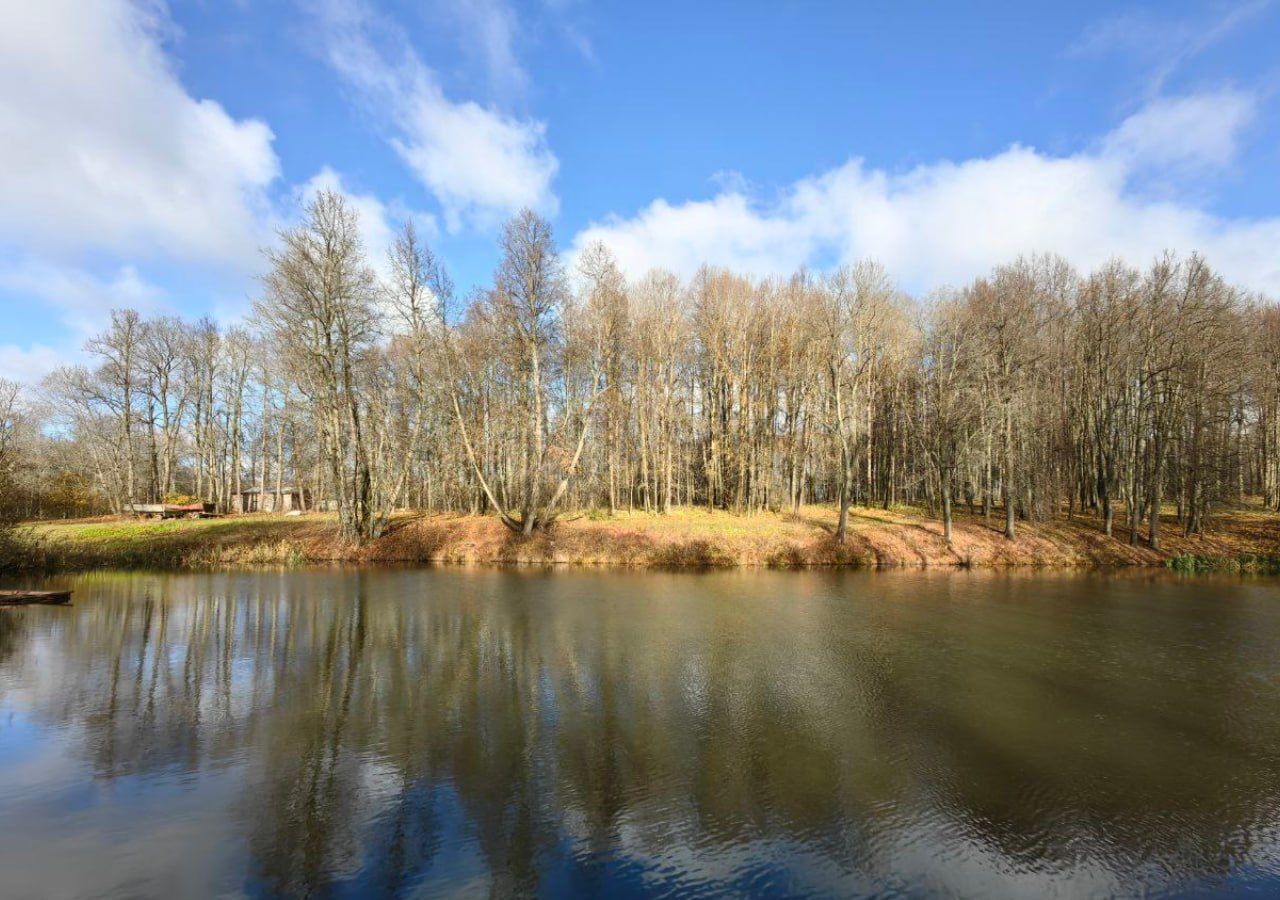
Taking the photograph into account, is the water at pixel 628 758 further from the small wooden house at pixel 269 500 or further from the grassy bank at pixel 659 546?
the small wooden house at pixel 269 500

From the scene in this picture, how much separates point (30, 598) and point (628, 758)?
18.3m

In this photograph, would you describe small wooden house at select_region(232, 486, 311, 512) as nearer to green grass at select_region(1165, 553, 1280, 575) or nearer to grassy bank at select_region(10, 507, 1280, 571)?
grassy bank at select_region(10, 507, 1280, 571)

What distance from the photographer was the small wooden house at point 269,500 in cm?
4519

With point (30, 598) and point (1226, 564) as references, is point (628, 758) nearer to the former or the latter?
point (30, 598)

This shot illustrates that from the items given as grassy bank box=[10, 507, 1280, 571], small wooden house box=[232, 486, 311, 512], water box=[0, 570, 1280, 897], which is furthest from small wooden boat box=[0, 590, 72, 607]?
small wooden house box=[232, 486, 311, 512]

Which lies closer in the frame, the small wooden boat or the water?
the water

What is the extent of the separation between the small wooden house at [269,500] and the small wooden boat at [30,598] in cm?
2933

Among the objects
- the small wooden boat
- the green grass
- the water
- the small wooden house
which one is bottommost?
the green grass

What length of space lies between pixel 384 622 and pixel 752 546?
60.2 ft

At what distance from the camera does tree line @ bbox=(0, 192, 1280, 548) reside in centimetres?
2962

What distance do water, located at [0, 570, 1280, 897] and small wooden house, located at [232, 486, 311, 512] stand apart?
3272 centimetres

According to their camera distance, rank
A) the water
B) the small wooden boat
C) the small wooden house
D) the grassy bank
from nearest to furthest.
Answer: the water → the small wooden boat → the grassy bank → the small wooden house

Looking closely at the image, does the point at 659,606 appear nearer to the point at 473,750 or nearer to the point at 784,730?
the point at 784,730

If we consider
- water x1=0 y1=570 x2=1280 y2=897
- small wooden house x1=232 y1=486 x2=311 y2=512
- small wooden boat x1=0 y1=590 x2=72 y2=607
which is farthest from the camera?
small wooden house x1=232 y1=486 x2=311 y2=512
